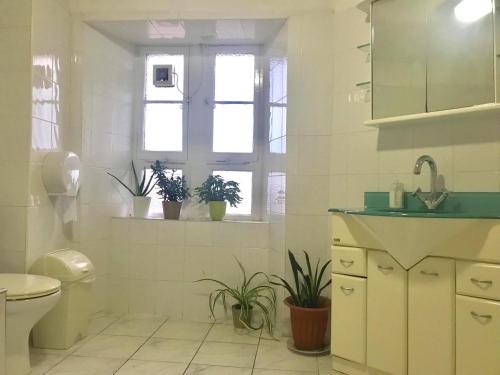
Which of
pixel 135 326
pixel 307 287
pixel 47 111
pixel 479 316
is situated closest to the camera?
pixel 479 316

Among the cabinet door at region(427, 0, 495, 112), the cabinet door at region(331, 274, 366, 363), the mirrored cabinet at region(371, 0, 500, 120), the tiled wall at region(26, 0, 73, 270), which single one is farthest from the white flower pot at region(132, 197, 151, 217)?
the cabinet door at region(427, 0, 495, 112)

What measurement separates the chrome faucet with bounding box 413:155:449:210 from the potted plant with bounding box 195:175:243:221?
1272mm

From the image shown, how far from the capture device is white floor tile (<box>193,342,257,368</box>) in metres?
2.00

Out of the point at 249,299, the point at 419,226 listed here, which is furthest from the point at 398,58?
the point at 249,299

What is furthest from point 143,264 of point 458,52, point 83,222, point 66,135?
point 458,52

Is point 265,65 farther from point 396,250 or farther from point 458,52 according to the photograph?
point 396,250

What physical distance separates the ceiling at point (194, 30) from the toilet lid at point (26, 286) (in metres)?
1.71

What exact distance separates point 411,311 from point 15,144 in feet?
7.24

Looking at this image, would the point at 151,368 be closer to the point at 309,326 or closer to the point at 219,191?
the point at 309,326

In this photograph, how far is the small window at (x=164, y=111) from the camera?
3072 mm

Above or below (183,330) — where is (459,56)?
above

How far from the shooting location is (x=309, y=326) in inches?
83.2

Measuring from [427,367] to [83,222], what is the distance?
7.08 feet

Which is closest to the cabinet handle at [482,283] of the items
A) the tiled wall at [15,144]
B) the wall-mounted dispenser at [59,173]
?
the wall-mounted dispenser at [59,173]
